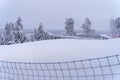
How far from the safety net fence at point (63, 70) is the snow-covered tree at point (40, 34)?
95 millimetres

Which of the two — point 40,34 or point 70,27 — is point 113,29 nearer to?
point 70,27

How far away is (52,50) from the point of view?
0.73 m

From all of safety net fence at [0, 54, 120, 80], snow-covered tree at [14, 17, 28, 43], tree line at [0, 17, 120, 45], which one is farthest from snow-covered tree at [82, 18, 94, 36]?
snow-covered tree at [14, 17, 28, 43]

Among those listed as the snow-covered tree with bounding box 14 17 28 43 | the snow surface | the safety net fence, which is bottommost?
the safety net fence

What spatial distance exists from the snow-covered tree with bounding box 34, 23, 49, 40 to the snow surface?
0.02m

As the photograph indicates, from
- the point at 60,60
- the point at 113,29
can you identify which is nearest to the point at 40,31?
the point at 60,60

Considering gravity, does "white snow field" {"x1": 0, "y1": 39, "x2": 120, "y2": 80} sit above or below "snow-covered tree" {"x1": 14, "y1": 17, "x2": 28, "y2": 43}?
below

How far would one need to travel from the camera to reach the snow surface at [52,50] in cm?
71

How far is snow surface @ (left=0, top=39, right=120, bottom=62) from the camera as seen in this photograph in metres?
0.71

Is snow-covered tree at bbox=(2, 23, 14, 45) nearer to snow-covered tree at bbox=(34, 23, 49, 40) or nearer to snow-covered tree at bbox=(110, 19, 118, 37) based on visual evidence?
snow-covered tree at bbox=(34, 23, 49, 40)

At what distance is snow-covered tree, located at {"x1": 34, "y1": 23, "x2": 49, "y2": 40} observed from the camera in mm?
713

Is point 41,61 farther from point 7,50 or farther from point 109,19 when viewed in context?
point 109,19

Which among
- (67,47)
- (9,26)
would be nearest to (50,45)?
(67,47)

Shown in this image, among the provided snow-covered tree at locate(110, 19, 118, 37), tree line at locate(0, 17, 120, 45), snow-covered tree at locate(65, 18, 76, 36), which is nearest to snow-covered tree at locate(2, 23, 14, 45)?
tree line at locate(0, 17, 120, 45)
